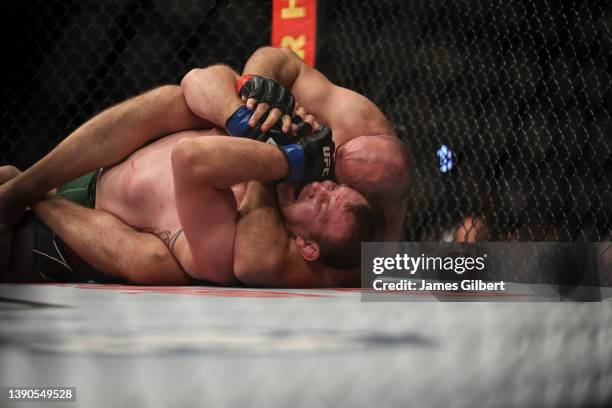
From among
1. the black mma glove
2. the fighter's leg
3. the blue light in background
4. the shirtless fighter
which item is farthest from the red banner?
the black mma glove

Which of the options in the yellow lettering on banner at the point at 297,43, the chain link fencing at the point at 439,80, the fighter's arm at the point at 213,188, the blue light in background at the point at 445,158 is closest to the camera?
the fighter's arm at the point at 213,188

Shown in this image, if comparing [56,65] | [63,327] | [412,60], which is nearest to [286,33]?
[412,60]

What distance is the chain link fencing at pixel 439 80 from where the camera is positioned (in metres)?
1.62

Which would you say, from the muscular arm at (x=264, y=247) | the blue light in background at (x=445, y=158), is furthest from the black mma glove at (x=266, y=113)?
the blue light in background at (x=445, y=158)

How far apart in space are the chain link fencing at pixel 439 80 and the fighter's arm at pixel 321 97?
56 cm

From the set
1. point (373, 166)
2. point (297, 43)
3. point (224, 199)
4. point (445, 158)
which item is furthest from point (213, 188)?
point (445, 158)

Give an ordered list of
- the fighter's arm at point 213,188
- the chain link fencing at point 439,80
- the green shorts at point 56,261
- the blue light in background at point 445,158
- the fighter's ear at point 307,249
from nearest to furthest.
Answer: the fighter's arm at point 213,188
the fighter's ear at point 307,249
the green shorts at point 56,261
the chain link fencing at point 439,80
the blue light in background at point 445,158

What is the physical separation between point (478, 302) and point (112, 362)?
13.7 inches

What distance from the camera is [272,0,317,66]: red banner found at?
1801mm

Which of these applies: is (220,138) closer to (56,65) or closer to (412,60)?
(56,65)

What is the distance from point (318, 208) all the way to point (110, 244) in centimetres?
35

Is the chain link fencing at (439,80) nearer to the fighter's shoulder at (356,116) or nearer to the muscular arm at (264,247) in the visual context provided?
the fighter's shoulder at (356,116)

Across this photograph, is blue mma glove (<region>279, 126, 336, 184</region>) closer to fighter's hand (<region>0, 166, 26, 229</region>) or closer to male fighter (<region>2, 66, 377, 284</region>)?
male fighter (<region>2, 66, 377, 284</region>)

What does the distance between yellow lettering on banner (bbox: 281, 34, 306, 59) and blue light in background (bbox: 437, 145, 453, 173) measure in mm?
560
